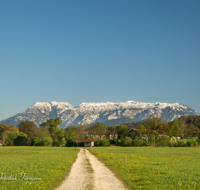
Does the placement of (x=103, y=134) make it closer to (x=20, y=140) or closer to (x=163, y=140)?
(x=163, y=140)

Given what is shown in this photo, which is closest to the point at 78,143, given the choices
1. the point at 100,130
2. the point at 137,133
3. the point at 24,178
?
the point at 100,130

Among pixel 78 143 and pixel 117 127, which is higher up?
pixel 117 127

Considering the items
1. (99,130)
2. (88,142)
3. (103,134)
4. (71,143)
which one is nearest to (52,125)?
(99,130)

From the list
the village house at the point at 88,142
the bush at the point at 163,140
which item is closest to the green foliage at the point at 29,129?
the village house at the point at 88,142

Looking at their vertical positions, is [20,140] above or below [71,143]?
above

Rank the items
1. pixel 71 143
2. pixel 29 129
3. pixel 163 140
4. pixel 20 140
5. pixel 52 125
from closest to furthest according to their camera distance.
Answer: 1. pixel 163 140
2. pixel 71 143
3. pixel 20 140
4. pixel 29 129
5. pixel 52 125

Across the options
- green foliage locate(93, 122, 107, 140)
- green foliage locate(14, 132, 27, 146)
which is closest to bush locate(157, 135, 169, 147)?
green foliage locate(93, 122, 107, 140)

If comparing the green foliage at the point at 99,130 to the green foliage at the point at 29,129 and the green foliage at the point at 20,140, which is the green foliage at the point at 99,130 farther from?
the green foliage at the point at 20,140

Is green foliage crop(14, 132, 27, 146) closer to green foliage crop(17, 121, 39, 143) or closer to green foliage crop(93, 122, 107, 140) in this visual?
green foliage crop(17, 121, 39, 143)

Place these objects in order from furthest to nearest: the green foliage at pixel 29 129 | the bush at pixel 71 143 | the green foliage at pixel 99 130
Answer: the green foliage at pixel 99 130
the green foliage at pixel 29 129
the bush at pixel 71 143

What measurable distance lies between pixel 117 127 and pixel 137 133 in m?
35.1

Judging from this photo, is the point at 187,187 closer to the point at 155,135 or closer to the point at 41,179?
the point at 41,179

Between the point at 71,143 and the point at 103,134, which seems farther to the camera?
the point at 103,134

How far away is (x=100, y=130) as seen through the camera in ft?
501
